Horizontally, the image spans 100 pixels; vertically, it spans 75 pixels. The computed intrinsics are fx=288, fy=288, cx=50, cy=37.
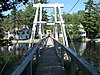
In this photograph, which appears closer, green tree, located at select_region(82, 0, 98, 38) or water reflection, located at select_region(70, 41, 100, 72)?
water reflection, located at select_region(70, 41, 100, 72)

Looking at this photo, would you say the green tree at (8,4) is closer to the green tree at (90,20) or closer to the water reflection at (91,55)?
the water reflection at (91,55)

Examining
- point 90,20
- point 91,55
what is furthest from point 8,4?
point 90,20

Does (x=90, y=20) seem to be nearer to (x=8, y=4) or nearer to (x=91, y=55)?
(x=91, y=55)

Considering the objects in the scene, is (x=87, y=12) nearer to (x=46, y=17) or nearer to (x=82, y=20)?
(x=82, y=20)

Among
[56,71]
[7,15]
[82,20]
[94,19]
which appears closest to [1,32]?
[7,15]

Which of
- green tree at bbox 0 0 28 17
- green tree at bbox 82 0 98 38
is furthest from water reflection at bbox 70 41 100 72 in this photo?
green tree at bbox 82 0 98 38

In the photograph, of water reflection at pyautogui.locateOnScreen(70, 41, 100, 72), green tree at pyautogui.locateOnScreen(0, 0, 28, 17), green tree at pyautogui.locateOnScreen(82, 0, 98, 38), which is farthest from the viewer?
green tree at pyautogui.locateOnScreen(82, 0, 98, 38)

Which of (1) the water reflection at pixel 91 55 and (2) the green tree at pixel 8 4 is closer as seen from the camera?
(2) the green tree at pixel 8 4

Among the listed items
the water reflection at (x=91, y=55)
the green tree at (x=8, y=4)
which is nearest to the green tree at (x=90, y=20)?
the water reflection at (x=91, y=55)

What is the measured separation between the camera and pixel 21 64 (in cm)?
340

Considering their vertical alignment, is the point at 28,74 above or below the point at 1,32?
below

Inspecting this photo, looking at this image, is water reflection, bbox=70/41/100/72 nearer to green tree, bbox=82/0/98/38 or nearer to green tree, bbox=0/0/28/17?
green tree, bbox=0/0/28/17

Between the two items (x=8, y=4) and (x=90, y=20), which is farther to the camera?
(x=90, y=20)

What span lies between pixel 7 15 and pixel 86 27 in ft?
189
